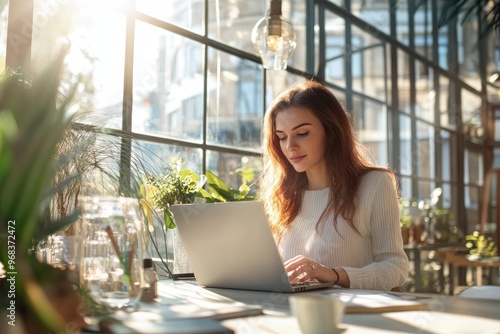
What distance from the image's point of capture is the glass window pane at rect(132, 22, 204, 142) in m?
3.20

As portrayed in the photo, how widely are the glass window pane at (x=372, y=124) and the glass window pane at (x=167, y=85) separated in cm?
238

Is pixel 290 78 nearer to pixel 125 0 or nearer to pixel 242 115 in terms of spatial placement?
pixel 242 115

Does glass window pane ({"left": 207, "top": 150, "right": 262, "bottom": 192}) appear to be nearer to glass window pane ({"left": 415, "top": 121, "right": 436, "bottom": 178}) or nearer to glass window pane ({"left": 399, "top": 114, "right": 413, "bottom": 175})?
glass window pane ({"left": 399, "top": 114, "right": 413, "bottom": 175})

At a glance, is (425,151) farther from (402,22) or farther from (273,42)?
(273,42)

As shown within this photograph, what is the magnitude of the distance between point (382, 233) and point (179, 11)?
6.02 feet

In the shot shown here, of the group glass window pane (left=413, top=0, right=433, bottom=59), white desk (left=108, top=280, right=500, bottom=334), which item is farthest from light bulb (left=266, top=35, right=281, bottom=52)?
glass window pane (left=413, top=0, right=433, bottom=59)

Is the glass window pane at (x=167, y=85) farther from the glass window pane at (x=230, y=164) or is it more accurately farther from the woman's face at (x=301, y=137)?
the woman's face at (x=301, y=137)

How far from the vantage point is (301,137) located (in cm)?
251

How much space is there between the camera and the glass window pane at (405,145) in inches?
254

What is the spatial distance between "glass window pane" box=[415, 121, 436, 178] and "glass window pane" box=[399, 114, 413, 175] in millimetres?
197

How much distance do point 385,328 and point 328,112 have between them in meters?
1.47

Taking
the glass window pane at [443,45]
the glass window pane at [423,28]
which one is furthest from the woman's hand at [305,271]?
the glass window pane at [443,45]

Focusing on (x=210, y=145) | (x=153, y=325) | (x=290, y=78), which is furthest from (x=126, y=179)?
(x=290, y=78)

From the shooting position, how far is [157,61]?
3.34 metres
